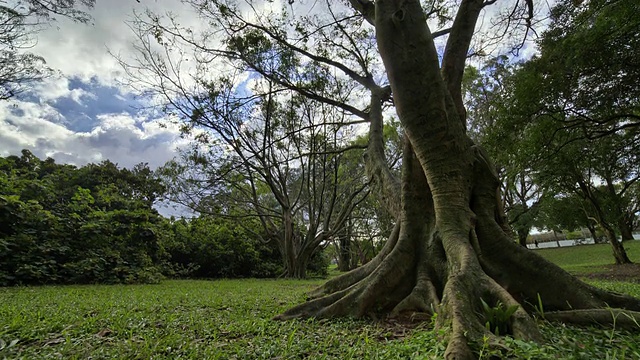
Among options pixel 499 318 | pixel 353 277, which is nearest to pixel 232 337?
pixel 499 318

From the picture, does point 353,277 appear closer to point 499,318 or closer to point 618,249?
point 499,318

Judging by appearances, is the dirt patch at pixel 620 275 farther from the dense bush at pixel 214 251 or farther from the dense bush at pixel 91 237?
the dense bush at pixel 91 237

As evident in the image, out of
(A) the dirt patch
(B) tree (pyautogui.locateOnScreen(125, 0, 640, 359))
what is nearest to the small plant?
(B) tree (pyautogui.locateOnScreen(125, 0, 640, 359))

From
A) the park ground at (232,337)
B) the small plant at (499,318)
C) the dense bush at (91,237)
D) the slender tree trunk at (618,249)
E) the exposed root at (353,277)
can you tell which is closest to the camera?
the park ground at (232,337)

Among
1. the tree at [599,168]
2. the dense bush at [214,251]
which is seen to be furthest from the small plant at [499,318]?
the dense bush at [214,251]

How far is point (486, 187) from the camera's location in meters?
4.40

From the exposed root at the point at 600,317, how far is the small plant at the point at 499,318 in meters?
0.79

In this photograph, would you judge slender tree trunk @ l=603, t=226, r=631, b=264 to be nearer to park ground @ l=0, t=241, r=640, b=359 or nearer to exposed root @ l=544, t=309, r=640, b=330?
exposed root @ l=544, t=309, r=640, b=330

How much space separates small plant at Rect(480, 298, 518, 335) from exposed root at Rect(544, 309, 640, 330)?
A: 79 centimetres

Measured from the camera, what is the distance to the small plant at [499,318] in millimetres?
2395

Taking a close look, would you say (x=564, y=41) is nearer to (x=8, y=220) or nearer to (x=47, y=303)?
(x=47, y=303)

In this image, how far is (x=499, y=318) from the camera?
8.05 feet

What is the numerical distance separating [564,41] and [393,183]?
446 centimetres

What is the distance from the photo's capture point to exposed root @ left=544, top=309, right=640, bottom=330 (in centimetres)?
246
